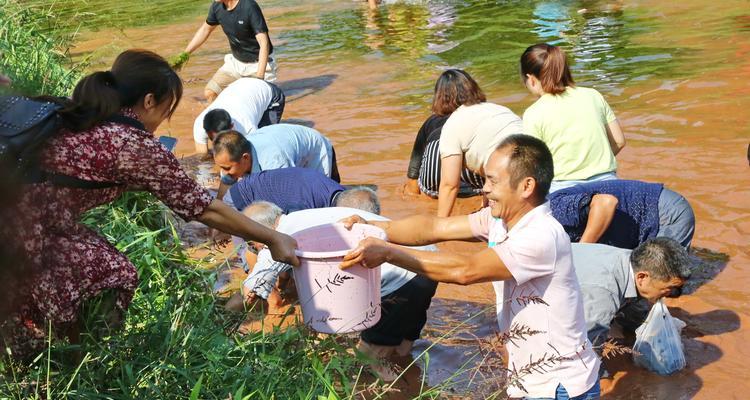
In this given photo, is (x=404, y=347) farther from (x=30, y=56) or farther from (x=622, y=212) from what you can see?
(x=30, y=56)

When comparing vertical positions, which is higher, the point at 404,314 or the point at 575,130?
the point at 575,130

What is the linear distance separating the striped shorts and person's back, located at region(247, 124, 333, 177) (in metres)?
0.73

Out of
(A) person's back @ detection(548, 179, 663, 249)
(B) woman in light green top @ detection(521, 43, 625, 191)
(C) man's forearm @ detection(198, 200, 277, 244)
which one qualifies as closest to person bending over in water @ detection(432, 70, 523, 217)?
(B) woman in light green top @ detection(521, 43, 625, 191)

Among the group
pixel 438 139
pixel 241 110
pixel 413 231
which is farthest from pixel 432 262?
pixel 241 110

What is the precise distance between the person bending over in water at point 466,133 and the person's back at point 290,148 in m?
1.06

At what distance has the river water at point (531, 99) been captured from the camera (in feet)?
15.1

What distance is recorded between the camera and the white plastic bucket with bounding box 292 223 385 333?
3219 mm

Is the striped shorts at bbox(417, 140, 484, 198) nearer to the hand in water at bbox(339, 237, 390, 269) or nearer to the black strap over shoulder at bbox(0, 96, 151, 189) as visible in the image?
the hand in water at bbox(339, 237, 390, 269)

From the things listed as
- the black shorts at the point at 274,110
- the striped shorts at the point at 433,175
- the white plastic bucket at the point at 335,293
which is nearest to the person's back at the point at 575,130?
the striped shorts at the point at 433,175

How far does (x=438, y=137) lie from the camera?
6.50 meters

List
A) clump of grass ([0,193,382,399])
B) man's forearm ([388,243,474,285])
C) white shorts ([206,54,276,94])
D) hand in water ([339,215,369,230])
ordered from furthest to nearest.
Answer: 1. white shorts ([206,54,276,94])
2. hand in water ([339,215,369,230])
3. man's forearm ([388,243,474,285])
4. clump of grass ([0,193,382,399])

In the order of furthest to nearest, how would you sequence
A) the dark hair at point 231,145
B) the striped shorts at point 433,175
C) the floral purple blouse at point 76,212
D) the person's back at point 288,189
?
the striped shorts at point 433,175, the dark hair at point 231,145, the person's back at point 288,189, the floral purple blouse at point 76,212

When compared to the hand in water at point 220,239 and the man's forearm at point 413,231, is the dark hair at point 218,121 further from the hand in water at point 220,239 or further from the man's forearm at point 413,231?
the man's forearm at point 413,231

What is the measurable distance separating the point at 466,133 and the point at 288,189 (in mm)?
1290
